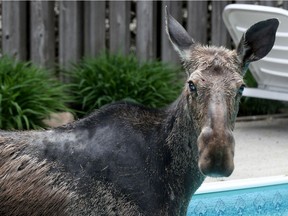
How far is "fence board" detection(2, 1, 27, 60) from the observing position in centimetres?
860

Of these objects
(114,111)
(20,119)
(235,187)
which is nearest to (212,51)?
(114,111)

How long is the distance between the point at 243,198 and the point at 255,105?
4044mm

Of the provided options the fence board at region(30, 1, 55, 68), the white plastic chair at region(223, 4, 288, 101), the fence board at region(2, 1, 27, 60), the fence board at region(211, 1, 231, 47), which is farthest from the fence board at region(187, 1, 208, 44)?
the fence board at region(2, 1, 27, 60)

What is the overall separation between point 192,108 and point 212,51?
0.31 metres

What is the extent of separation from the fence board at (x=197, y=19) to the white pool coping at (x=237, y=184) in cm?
404

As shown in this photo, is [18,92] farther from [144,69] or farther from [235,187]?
[235,187]

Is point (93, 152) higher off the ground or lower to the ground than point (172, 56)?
higher

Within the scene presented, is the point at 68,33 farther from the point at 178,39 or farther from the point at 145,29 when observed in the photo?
the point at 178,39

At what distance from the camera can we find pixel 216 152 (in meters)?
2.95

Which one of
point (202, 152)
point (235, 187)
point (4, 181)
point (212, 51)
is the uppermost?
point (212, 51)

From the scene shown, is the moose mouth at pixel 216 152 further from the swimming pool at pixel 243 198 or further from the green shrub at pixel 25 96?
the green shrub at pixel 25 96

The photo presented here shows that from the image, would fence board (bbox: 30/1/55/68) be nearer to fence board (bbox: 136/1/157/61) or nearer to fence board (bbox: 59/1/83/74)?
fence board (bbox: 59/1/83/74)

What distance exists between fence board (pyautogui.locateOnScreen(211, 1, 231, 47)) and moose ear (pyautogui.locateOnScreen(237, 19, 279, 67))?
6.44 metres

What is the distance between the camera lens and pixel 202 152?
9.83ft
